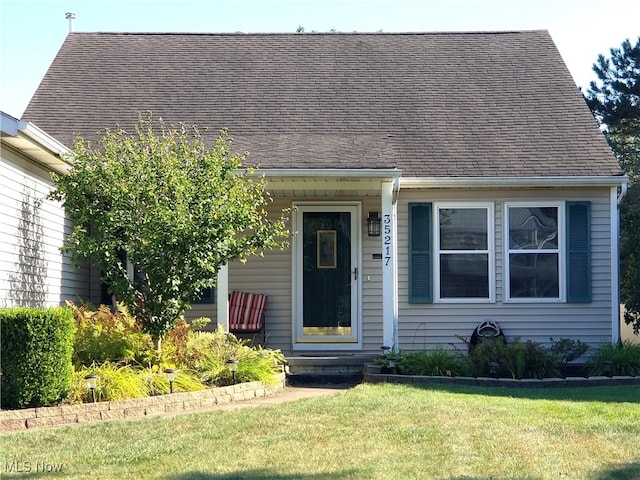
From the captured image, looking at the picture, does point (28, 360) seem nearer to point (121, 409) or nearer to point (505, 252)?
point (121, 409)

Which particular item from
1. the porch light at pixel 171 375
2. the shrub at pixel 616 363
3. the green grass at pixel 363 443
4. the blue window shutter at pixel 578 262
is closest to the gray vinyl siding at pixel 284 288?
the blue window shutter at pixel 578 262

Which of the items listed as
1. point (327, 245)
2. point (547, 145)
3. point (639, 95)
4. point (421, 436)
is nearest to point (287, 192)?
point (327, 245)

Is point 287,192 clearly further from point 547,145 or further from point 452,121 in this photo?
point 547,145

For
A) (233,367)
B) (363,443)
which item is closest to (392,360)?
(233,367)

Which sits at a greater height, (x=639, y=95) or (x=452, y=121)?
Answer: (x=639, y=95)

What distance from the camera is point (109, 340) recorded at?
9.85 metres

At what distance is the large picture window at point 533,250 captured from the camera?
41.9 feet

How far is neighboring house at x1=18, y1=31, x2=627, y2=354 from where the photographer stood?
12.4 metres

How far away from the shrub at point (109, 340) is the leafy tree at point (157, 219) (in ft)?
0.71

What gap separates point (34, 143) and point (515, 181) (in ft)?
21.3

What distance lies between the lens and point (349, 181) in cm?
1177

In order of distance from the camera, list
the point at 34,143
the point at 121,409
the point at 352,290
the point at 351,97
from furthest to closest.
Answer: the point at 351,97, the point at 352,290, the point at 34,143, the point at 121,409

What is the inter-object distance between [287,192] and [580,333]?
4624mm

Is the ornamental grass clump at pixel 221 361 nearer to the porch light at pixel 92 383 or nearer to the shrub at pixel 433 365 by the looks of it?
the porch light at pixel 92 383
